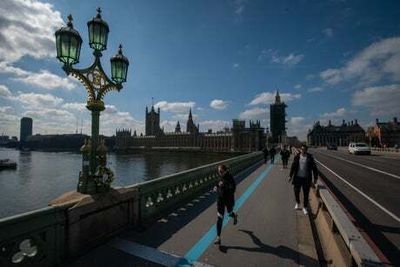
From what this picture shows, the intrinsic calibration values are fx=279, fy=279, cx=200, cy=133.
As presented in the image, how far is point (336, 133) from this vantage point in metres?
175

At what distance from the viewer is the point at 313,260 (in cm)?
510

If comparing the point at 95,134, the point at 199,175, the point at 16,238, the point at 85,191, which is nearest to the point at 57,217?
the point at 16,238

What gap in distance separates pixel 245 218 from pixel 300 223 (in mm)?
1457

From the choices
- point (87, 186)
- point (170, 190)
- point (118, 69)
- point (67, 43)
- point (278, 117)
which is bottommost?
point (170, 190)

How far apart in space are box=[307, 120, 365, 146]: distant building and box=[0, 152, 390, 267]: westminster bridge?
596 ft

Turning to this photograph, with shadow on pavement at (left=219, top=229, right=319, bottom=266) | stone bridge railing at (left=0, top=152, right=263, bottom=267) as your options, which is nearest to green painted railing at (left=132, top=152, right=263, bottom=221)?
stone bridge railing at (left=0, top=152, right=263, bottom=267)

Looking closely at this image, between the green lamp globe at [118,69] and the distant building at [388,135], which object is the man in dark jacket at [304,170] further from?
the distant building at [388,135]

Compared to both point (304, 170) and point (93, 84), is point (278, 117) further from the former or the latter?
point (93, 84)

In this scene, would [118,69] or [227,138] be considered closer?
[118,69]

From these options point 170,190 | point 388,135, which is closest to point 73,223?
point 170,190

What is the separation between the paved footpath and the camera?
199 inches

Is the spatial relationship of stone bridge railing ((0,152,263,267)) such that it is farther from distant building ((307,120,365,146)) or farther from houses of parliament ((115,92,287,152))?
distant building ((307,120,365,146))

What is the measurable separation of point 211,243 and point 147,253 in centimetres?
138

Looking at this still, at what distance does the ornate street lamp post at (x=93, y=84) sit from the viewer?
5.98 meters
